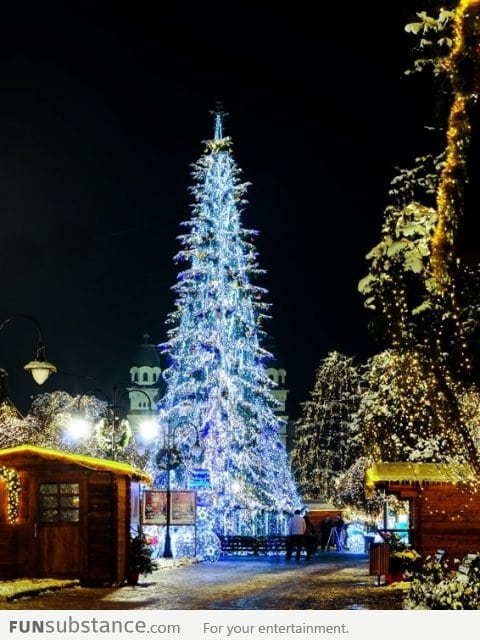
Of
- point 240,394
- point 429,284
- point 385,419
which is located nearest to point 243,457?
point 240,394

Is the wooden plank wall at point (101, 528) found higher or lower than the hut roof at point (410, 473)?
lower

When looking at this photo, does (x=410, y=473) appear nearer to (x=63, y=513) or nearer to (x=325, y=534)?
(x=63, y=513)

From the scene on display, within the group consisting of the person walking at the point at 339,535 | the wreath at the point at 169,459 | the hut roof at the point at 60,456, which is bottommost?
the person walking at the point at 339,535

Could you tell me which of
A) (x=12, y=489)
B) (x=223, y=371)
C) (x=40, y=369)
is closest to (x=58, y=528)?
(x=12, y=489)

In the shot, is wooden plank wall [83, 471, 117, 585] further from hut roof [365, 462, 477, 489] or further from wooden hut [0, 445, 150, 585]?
hut roof [365, 462, 477, 489]

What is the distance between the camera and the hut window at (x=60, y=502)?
19141 mm

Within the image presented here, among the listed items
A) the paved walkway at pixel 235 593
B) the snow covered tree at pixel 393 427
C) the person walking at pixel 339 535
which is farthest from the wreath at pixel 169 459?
the person walking at pixel 339 535

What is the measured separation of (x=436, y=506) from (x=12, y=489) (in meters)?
7.53

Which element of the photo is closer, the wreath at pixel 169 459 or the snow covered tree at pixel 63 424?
the wreath at pixel 169 459

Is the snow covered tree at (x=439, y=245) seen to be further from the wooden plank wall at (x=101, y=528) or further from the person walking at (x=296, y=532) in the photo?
the person walking at (x=296, y=532)

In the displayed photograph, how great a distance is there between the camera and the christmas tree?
39.5m

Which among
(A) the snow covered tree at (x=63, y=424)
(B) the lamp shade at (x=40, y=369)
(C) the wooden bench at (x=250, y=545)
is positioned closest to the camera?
(B) the lamp shade at (x=40, y=369)

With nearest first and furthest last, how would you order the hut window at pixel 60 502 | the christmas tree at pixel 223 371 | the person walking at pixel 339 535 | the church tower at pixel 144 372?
the hut window at pixel 60 502
the christmas tree at pixel 223 371
the person walking at pixel 339 535
the church tower at pixel 144 372

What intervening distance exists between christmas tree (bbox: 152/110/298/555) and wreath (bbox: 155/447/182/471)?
5492 mm
